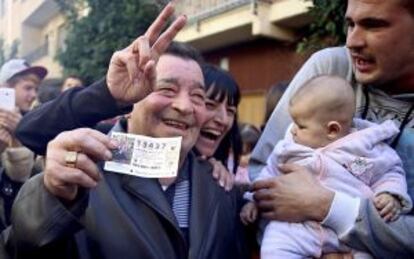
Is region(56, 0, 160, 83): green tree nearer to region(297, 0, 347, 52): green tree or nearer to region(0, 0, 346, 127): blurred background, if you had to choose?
region(0, 0, 346, 127): blurred background

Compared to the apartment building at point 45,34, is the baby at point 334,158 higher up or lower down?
lower down

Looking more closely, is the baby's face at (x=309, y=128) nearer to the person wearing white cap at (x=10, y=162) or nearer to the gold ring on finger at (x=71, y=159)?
the gold ring on finger at (x=71, y=159)

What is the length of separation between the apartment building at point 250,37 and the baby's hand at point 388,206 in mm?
7797

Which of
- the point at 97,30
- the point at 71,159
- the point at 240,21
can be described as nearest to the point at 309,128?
the point at 71,159

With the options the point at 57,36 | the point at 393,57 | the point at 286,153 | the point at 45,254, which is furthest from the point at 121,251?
the point at 57,36

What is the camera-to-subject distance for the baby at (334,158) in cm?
186

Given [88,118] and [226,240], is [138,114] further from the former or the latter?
[226,240]

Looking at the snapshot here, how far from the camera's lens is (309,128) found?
1.98 meters

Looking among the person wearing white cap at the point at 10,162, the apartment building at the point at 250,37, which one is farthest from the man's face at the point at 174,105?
the apartment building at the point at 250,37

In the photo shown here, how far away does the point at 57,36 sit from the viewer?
1367 cm

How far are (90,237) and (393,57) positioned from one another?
1.15m

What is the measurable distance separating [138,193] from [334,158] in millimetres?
643

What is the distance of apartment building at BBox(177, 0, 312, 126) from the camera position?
1033 cm

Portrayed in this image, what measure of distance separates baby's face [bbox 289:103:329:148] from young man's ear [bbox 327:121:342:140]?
0.01 metres
